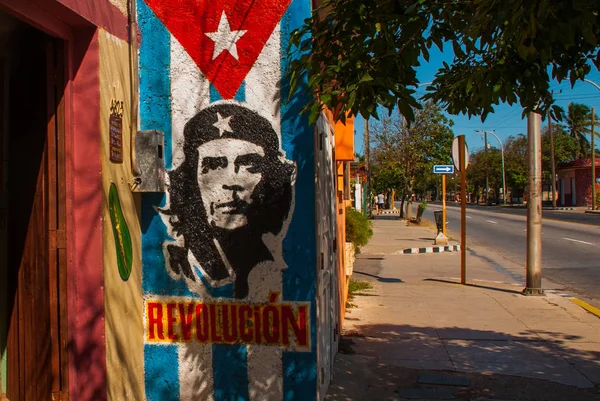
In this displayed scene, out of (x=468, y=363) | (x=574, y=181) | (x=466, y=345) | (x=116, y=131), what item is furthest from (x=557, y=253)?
(x=574, y=181)

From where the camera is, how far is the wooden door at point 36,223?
3.64m

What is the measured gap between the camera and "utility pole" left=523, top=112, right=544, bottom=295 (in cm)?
980

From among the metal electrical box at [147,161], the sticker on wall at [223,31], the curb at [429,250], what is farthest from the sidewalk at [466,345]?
the curb at [429,250]

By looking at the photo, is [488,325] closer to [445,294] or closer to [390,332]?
[390,332]

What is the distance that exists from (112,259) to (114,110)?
1.01 meters

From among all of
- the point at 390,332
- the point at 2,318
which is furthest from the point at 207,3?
the point at 390,332

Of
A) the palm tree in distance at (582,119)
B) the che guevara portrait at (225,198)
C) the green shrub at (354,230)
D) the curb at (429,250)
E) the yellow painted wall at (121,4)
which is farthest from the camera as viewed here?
the palm tree in distance at (582,119)

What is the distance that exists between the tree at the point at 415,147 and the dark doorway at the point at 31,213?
29.5m

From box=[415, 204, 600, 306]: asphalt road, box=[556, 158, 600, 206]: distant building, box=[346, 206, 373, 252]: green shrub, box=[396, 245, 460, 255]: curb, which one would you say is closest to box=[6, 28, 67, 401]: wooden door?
box=[346, 206, 373, 252]: green shrub

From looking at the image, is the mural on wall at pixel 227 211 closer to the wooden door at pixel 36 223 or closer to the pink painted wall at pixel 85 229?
the pink painted wall at pixel 85 229

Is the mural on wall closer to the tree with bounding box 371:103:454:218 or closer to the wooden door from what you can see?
the wooden door

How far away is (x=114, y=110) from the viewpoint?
3945 mm

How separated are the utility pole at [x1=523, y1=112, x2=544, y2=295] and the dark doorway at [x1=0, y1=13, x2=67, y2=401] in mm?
8143

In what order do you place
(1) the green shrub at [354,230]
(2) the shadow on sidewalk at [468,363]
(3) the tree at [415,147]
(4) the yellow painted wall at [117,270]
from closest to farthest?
1. (4) the yellow painted wall at [117,270]
2. (2) the shadow on sidewalk at [468,363]
3. (1) the green shrub at [354,230]
4. (3) the tree at [415,147]
